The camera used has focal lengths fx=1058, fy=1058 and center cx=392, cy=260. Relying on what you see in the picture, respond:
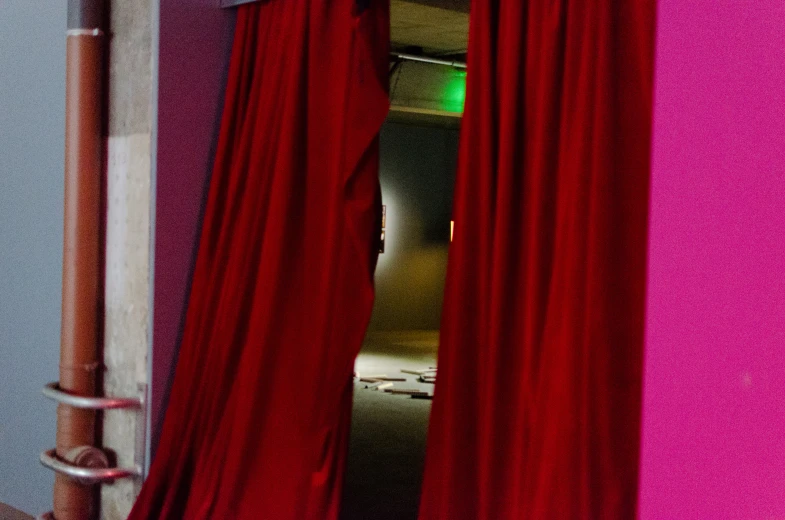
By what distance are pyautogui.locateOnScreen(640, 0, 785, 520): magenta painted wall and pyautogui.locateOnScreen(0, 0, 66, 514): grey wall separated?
9.47 feet

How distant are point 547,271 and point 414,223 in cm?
1122

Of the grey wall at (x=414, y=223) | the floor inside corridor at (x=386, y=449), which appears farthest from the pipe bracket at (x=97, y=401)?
the grey wall at (x=414, y=223)

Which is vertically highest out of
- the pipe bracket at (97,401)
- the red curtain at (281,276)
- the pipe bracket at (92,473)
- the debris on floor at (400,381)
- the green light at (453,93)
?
the green light at (453,93)

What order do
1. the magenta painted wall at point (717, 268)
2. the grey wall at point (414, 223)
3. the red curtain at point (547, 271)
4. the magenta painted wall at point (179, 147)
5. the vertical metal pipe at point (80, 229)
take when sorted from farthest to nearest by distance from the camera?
the grey wall at point (414, 223), the vertical metal pipe at point (80, 229), the magenta painted wall at point (179, 147), the red curtain at point (547, 271), the magenta painted wall at point (717, 268)

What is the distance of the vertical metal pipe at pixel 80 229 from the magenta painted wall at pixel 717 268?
2.44 meters

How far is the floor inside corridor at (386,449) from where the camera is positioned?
4.89m

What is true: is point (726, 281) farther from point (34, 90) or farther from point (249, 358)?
point (34, 90)

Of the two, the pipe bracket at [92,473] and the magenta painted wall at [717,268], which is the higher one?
the magenta painted wall at [717,268]

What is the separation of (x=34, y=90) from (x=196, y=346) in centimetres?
159

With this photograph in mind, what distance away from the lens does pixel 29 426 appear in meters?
4.64

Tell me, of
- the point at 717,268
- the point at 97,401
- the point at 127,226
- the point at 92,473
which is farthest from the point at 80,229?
the point at 717,268

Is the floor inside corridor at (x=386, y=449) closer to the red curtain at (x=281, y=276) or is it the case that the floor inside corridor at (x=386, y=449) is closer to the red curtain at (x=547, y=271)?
the red curtain at (x=281, y=276)

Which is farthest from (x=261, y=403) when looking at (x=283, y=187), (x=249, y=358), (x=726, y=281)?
(x=726, y=281)

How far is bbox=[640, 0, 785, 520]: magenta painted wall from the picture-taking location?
2.35 m
